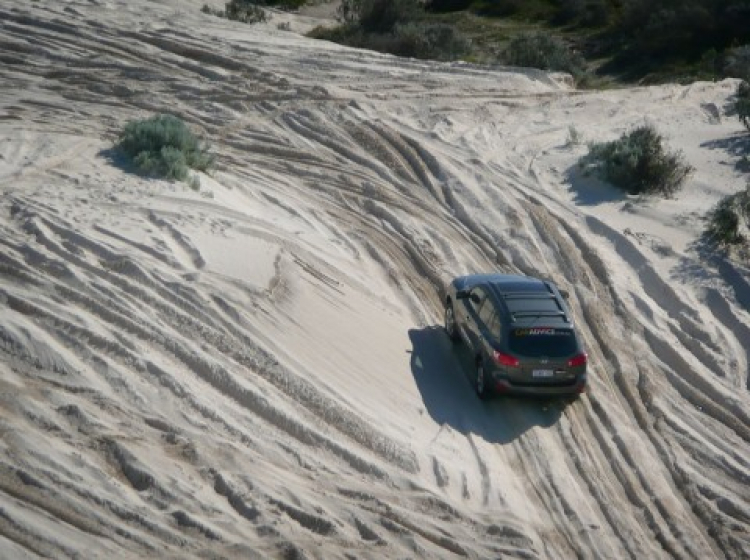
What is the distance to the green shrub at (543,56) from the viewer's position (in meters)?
32.1

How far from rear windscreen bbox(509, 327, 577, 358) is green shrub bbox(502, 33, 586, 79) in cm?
1762

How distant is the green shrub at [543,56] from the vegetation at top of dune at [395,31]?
2.02 metres

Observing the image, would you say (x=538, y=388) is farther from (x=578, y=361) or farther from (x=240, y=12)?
(x=240, y=12)

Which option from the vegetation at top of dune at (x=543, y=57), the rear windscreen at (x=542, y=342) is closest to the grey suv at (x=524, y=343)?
the rear windscreen at (x=542, y=342)

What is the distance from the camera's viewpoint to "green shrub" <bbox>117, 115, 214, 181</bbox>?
63.5ft

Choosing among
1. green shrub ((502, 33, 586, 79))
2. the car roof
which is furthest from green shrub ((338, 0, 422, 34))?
the car roof

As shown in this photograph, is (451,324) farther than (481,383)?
Yes

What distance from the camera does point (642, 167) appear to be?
22969 millimetres

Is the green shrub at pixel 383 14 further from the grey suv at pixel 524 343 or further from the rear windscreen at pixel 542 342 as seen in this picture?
the rear windscreen at pixel 542 342

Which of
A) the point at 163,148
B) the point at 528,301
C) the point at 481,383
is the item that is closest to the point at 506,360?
the point at 481,383

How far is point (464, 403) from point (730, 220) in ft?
25.2

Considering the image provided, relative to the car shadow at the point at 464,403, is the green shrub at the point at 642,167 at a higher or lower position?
higher

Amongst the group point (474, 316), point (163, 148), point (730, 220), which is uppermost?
point (163, 148)

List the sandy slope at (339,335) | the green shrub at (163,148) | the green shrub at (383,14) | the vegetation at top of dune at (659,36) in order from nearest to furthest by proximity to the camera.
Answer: the sandy slope at (339,335) < the green shrub at (163,148) < the vegetation at top of dune at (659,36) < the green shrub at (383,14)
